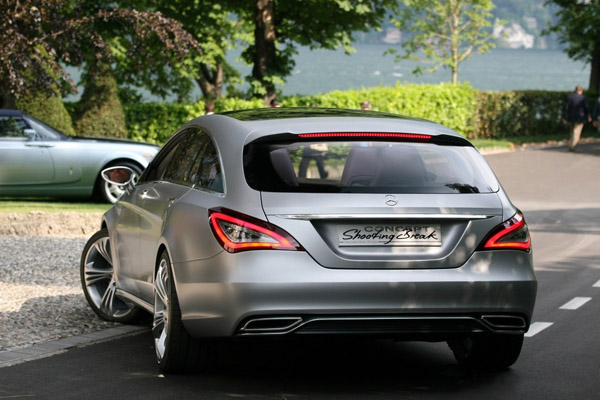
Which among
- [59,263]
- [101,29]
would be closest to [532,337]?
[59,263]

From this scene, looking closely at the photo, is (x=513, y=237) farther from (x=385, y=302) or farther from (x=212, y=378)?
(x=212, y=378)

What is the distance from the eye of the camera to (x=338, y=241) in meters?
6.37

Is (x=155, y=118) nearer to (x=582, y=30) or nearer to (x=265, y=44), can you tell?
(x=265, y=44)

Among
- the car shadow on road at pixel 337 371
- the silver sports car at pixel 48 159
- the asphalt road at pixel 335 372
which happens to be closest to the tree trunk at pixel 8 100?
the silver sports car at pixel 48 159

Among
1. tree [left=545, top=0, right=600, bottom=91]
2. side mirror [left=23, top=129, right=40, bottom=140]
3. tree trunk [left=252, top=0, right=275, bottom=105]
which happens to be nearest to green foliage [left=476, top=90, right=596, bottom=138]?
tree [left=545, top=0, right=600, bottom=91]

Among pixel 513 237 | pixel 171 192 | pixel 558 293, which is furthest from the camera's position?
pixel 558 293

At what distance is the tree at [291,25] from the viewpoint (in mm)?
31828

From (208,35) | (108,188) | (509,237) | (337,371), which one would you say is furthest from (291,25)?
(509,237)

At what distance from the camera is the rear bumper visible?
6.27 meters

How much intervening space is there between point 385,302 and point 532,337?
2.55 metres

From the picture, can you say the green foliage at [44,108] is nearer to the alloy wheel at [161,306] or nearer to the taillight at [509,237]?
the alloy wheel at [161,306]

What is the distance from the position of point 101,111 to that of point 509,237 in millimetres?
22704

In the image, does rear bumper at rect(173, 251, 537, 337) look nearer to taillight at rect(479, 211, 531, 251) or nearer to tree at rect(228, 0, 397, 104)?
taillight at rect(479, 211, 531, 251)

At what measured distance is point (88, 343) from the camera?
829cm
